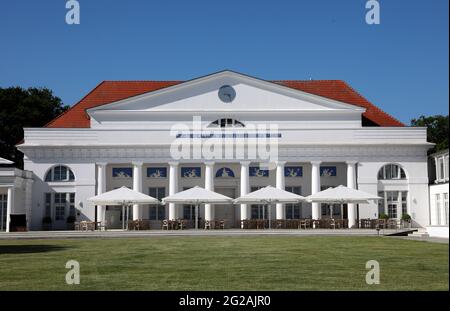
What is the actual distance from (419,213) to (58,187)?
2536 centimetres

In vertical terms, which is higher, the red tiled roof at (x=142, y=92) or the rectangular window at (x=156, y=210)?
the red tiled roof at (x=142, y=92)

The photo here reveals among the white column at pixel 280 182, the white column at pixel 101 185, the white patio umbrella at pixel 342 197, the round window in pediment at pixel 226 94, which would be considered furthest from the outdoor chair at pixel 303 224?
the white column at pixel 101 185

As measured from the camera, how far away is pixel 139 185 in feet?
142

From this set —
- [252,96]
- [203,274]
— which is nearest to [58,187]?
[252,96]

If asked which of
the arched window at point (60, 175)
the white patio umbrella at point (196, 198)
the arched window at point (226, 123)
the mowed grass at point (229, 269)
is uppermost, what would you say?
the arched window at point (226, 123)

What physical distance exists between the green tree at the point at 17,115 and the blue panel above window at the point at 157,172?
22.5 meters

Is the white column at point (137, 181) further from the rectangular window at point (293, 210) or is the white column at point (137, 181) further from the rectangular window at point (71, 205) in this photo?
the rectangular window at point (293, 210)

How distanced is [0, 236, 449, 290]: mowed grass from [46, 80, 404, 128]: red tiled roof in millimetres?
26487

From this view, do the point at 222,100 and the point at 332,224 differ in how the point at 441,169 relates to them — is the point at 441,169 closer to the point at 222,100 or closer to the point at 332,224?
the point at 332,224

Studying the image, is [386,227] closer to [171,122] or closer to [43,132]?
[171,122]

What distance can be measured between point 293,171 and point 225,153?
206 inches

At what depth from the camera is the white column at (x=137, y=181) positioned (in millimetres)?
42875

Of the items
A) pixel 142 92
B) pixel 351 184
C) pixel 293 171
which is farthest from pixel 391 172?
pixel 142 92

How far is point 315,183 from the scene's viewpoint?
43.2 meters
